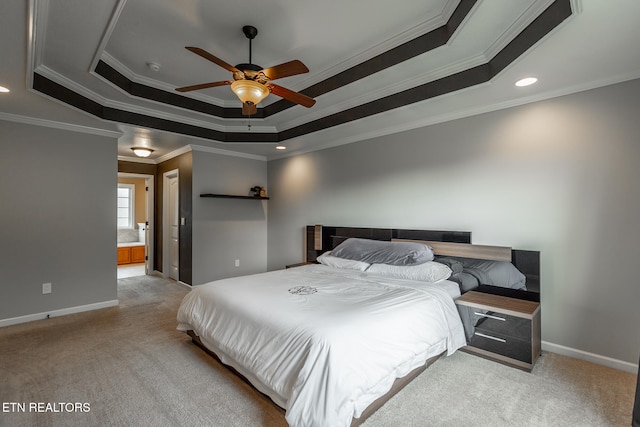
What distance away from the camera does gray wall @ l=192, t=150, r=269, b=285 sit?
193 inches

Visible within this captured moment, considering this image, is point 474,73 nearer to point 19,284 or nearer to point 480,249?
point 480,249

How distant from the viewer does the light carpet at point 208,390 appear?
1.82 m

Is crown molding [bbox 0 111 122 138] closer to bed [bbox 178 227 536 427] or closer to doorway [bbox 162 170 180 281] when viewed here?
doorway [bbox 162 170 180 281]

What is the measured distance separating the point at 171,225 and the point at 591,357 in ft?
20.2

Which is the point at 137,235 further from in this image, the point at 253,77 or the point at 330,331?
the point at 330,331

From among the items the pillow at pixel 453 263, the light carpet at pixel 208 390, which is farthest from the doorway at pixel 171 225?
the pillow at pixel 453 263

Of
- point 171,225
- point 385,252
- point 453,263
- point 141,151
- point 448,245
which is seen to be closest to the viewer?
point 453,263

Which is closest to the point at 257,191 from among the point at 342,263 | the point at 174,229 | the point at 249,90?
the point at 174,229

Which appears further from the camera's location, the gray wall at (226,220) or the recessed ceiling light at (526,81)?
the gray wall at (226,220)

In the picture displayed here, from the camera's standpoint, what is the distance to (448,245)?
324cm

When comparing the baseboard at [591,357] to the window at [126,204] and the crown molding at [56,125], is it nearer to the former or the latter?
the crown molding at [56,125]

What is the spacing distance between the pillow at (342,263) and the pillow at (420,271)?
27 centimetres

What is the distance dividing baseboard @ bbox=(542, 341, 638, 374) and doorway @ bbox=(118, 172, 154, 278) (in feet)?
21.5

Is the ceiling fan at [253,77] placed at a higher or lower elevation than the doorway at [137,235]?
higher
